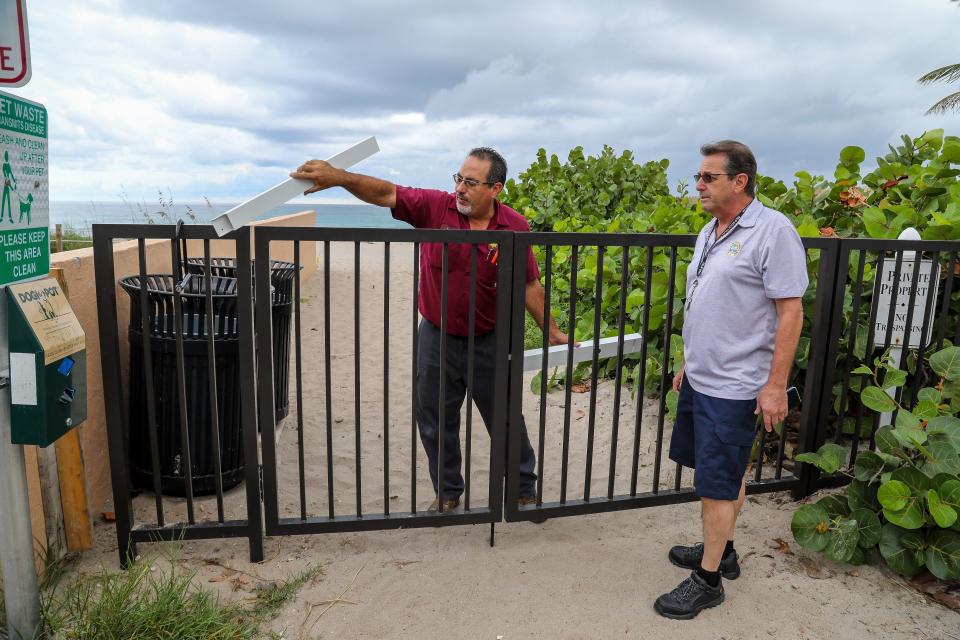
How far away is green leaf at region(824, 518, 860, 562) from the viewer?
310 cm

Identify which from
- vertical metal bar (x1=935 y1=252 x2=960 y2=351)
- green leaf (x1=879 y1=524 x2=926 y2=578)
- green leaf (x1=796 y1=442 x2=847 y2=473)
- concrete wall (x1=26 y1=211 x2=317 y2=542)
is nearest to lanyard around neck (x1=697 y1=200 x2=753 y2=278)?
green leaf (x1=796 y1=442 x2=847 y2=473)

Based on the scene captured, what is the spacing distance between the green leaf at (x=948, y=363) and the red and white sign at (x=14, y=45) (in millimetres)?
3924

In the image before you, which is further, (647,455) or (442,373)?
(647,455)

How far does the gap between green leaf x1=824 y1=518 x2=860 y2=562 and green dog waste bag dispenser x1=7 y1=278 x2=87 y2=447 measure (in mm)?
3166

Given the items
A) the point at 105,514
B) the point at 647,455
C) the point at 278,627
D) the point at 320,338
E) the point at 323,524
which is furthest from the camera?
the point at 320,338

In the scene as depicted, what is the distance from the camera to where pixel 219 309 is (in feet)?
11.9

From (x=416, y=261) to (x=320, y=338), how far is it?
18.9 ft

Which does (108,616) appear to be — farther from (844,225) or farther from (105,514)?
(844,225)

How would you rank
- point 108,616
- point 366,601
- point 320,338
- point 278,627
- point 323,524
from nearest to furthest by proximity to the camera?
point 108,616
point 278,627
point 366,601
point 323,524
point 320,338

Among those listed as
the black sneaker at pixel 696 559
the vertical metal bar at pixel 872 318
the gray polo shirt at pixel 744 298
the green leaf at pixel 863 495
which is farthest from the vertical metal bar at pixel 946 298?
the black sneaker at pixel 696 559

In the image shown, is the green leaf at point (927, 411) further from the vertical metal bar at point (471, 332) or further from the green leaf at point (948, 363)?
the vertical metal bar at point (471, 332)

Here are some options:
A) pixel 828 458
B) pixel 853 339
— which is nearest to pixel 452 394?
pixel 828 458

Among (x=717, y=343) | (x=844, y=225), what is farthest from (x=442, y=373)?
(x=844, y=225)

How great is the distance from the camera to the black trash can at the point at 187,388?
138 inches
